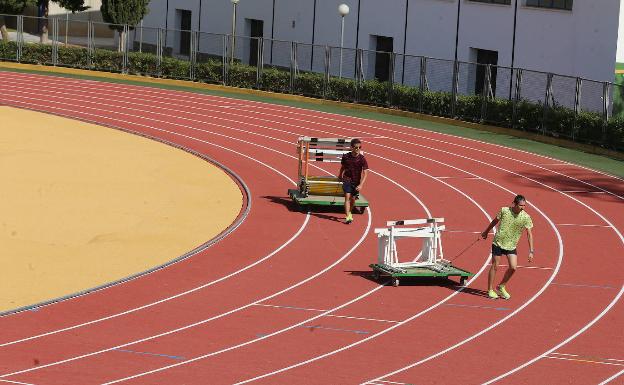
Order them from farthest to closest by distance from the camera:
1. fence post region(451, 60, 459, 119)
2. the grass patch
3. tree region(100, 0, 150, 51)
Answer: tree region(100, 0, 150, 51) < fence post region(451, 60, 459, 119) < the grass patch

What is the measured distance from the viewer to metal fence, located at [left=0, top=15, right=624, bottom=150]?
3919 centimetres

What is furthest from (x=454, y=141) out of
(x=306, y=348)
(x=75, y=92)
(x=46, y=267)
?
(x=306, y=348)

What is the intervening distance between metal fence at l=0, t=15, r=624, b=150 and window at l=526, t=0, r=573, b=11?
2918 millimetres

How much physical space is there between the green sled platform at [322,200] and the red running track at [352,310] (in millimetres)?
308

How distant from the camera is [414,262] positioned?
2170 centimetres

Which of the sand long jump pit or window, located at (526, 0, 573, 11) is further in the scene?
window, located at (526, 0, 573, 11)

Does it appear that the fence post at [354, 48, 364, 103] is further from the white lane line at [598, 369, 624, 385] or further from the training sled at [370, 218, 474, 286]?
the white lane line at [598, 369, 624, 385]

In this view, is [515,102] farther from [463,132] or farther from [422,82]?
[422,82]

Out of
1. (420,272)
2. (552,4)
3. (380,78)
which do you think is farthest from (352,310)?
(380,78)

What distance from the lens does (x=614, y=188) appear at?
1248 inches

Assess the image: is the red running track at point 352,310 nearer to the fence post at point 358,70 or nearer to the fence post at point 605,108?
the fence post at point 605,108

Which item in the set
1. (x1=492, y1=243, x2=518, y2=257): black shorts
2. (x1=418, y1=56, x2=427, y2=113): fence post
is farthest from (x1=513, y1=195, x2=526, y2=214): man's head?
A: (x1=418, y1=56, x2=427, y2=113): fence post

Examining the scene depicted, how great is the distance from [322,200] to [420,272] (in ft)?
20.7

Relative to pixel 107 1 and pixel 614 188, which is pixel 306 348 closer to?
pixel 614 188
